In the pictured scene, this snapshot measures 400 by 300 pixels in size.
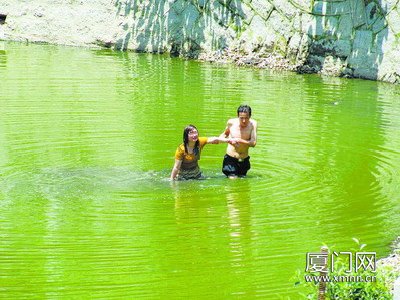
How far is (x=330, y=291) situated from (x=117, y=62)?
52.7 feet

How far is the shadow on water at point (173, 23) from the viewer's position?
21875mm

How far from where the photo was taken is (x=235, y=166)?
436 inches

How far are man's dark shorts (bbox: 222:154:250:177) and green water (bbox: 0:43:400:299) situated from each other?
16 cm

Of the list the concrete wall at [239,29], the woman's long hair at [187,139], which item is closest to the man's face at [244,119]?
the woman's long hair at [187,139]

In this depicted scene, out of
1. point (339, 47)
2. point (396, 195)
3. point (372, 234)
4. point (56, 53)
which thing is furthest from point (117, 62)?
point (372, 234)

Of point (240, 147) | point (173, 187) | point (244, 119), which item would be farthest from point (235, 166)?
point (173, 187)

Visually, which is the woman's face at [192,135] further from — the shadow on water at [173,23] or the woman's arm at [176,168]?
the shadow on water at [173,23]

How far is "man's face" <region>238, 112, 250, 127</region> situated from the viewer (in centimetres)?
1090

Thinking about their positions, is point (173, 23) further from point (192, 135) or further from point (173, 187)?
Answer: point (173, 187)

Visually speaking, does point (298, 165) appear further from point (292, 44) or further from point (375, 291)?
point (292, 44)

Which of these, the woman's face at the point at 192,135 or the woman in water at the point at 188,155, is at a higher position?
the woman's face at the point at 192,135

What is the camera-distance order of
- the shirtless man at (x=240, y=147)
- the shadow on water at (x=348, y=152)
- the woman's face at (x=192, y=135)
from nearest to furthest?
the shadow on water at (x=348, y=152)
the woman's face at (x=192, y=135)
the shirtless man at (x=240, y=147)

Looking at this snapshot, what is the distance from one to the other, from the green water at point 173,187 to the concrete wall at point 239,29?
1.80 meters

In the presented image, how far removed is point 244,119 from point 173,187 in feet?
4.62
